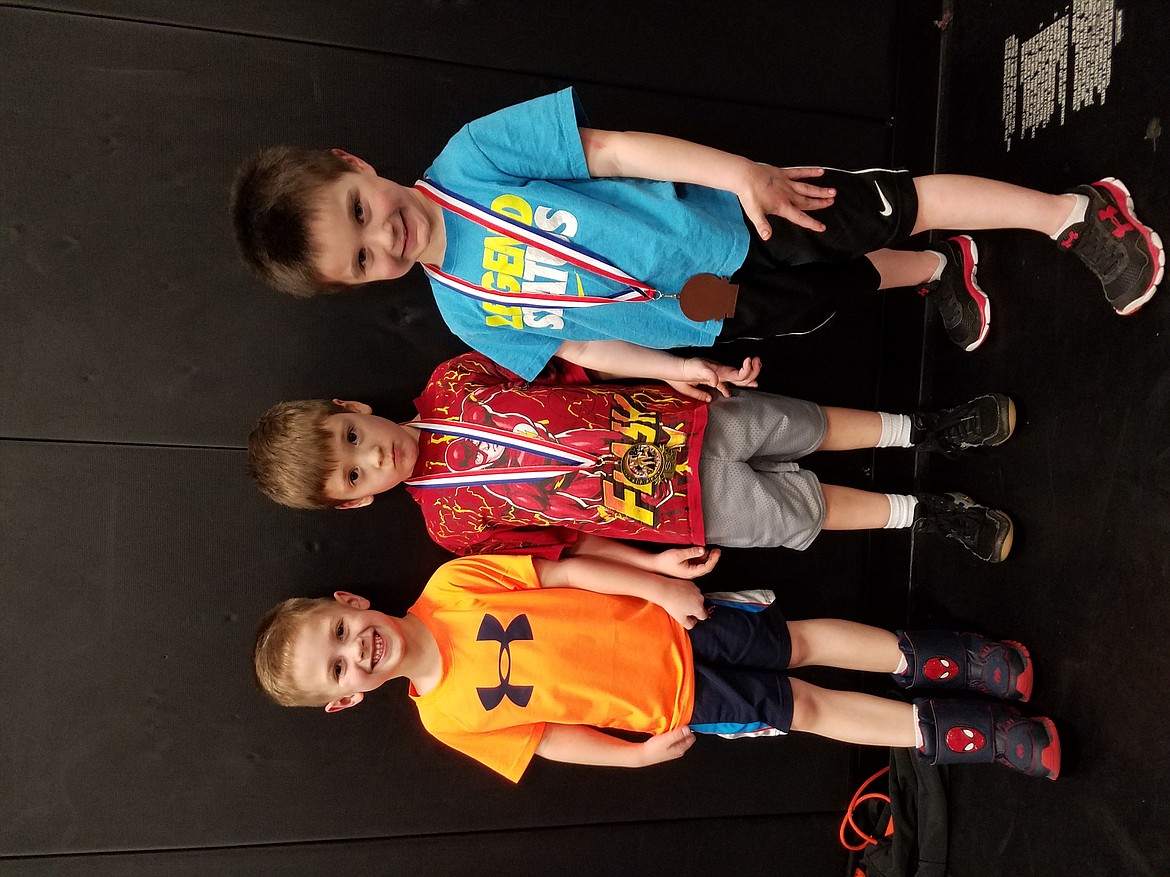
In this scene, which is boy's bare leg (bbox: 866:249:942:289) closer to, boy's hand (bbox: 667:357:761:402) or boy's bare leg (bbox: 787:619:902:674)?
boy's hand (bbox: 667:357:761:402)

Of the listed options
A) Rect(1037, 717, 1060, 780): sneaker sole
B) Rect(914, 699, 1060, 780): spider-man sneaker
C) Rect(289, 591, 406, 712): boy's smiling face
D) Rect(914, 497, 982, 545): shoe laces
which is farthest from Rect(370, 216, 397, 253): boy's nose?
Rect(1037, 717, 1060, 780): sneaker sole

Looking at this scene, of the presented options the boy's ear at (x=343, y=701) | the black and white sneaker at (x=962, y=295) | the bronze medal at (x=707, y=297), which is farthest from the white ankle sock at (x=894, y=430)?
the boy's ear at (x=343, y=701)

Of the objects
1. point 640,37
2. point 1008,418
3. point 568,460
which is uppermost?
point 640,37

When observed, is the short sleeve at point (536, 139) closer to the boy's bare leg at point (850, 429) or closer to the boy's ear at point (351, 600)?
the boy's bare leg at point (850, 429)

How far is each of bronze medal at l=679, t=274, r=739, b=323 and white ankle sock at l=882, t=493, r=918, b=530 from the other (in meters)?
0.66

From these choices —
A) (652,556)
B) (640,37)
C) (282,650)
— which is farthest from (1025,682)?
(640,37)

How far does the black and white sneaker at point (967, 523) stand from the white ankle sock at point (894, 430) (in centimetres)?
15

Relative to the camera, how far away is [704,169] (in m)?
1.21

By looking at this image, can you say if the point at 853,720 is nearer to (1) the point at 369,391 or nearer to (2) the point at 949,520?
(2) the point at 949,520

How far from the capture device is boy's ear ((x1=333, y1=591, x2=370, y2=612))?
1.48 m

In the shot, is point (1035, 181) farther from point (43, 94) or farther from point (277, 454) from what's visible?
point (43, 94)

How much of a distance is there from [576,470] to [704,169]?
1.94ft

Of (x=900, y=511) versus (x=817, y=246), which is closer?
(x=817, y=246)

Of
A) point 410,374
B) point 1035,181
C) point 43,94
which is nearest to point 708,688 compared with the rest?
point 410,374
